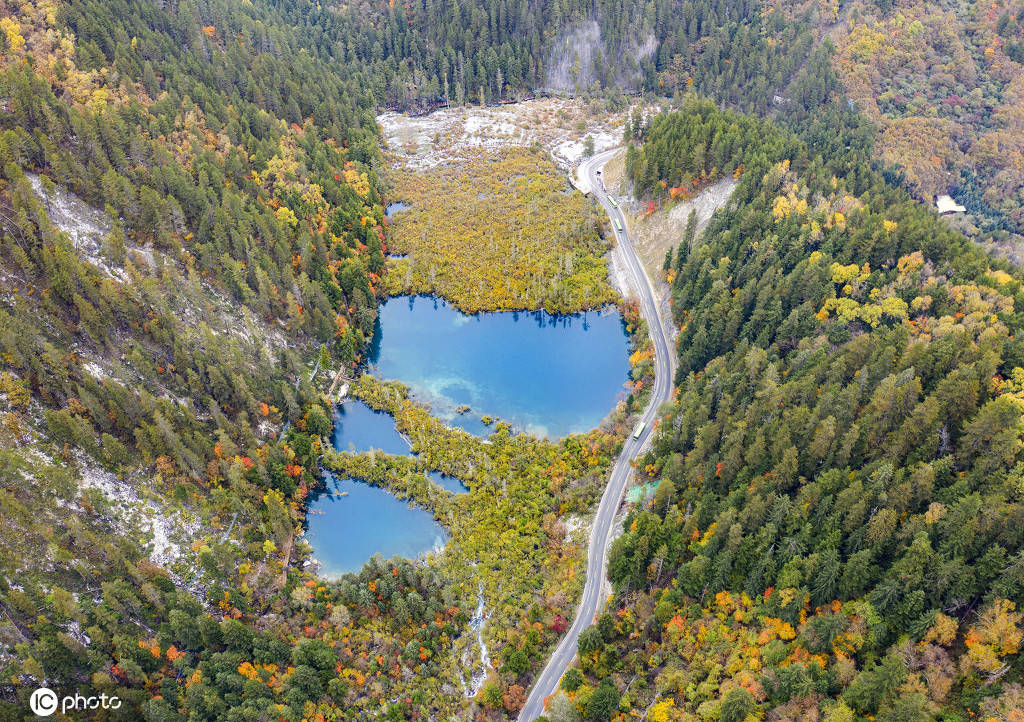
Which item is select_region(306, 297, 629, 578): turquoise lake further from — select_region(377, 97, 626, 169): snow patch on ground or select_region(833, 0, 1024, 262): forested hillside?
select_region(833, 0, 1024, 262): forested hillside

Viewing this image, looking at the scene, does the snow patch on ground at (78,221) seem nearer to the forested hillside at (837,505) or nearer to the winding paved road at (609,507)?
the winding paved road at (609,507)

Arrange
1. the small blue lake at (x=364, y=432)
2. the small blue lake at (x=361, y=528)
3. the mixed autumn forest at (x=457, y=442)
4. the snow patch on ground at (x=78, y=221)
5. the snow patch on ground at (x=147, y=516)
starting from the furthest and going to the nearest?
the small blue lake at (x=364, y=432) → the snow patch on ground at (x=78, y=221) → the small blue lake at (x=361, y=528) → the snow patch on ground at (x=147, y=516) → the mixed autumn forest at (x=457, y=442)

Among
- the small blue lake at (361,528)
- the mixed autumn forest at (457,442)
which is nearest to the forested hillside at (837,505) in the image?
the mixed autumn forest at (457,442)

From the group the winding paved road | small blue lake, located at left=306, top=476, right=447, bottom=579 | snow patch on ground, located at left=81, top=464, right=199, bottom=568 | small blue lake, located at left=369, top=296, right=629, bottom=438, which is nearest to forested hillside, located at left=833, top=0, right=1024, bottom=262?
the winding paved road

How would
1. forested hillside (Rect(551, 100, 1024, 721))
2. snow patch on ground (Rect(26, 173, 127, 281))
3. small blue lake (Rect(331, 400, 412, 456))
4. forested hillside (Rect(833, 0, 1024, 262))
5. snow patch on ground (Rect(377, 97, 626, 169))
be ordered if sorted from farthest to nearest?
snow patch on ground (Rect(377, 97, 626, 169)), forested hillside (Rect(833, 0, 1024, 262)), small blue lake (Rect(331, 400, 412, 456)), snow patch on ground (Rect(26, 173, 127, 281)), forested hillside (Rect(551, 100, 1024, 721))

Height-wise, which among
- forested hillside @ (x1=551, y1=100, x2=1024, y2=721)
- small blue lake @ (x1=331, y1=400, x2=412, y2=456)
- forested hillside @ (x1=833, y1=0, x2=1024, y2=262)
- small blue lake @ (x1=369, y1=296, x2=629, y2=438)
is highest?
forested hillside @ (x1=833, y1=0, x2=1024, y2=262)
